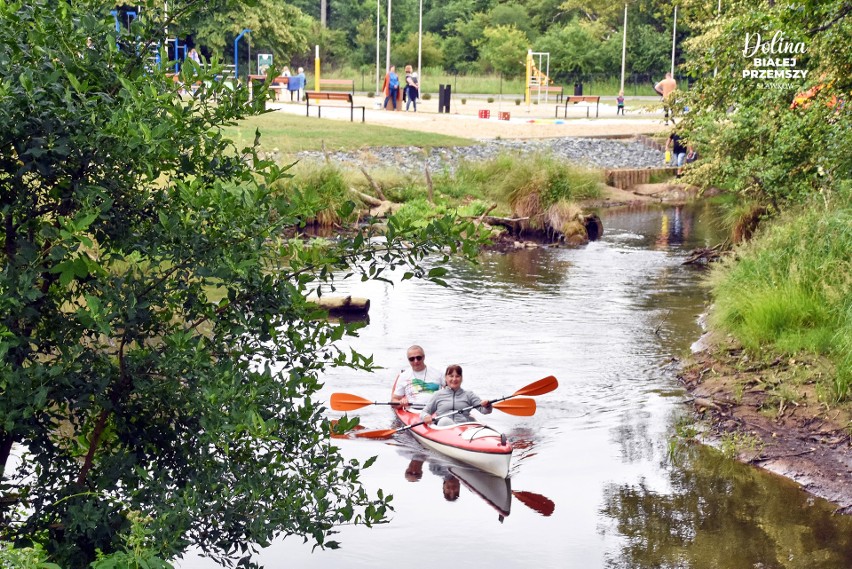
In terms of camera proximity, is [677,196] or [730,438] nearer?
[730,438]

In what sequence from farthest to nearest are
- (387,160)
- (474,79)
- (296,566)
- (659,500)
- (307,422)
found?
(474,79) < (387,160) < (659,500) < (296,566) < (307,422)

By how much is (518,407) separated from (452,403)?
65cm

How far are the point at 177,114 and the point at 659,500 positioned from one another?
20.3 feet

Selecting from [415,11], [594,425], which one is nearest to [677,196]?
[594,425]

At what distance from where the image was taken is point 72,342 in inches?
182

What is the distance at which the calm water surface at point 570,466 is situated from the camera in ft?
27.8

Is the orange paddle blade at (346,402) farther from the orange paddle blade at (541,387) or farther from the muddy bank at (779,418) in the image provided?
the muddy bank at (779,418)

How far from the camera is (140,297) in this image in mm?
4609

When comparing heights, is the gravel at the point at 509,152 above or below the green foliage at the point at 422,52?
below

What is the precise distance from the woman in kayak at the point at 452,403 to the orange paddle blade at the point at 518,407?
0.49 ft

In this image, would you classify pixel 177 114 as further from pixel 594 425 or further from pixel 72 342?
pixel 594 425

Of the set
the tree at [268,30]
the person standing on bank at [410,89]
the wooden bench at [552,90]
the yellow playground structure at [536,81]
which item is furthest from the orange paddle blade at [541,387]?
the wooden bench at [552,90]

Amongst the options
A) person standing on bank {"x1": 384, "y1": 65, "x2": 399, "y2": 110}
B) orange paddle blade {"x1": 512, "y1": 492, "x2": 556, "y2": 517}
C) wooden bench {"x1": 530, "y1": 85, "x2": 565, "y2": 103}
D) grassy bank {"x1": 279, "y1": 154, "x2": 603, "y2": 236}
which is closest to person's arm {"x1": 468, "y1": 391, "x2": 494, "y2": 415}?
orange paddle blade {"x1": 512, "y1": 492, "x2": 556, "y2": 517}

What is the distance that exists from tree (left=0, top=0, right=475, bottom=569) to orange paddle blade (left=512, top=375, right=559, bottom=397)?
632cm
